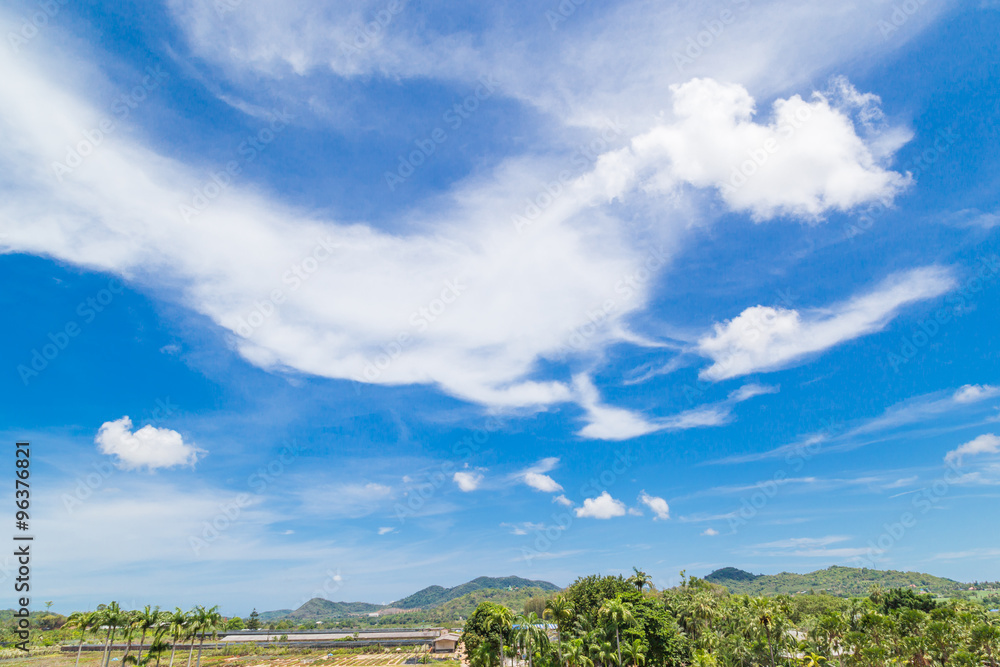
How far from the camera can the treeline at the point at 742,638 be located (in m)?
57.9

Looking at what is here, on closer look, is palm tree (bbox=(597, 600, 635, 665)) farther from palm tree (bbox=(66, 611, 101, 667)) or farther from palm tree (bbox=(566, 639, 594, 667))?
palm tree (bbox=(66, 611, 101, 667))

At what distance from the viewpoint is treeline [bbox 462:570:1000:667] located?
57906mm

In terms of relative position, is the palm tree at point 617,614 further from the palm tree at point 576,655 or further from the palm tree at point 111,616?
the palm tree at point 111,616

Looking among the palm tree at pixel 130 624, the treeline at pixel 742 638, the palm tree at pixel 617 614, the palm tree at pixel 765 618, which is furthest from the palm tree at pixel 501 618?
the palm tree at pixel 130 624

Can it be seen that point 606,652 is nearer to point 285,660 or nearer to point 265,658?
point 285,660

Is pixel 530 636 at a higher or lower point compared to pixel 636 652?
higher

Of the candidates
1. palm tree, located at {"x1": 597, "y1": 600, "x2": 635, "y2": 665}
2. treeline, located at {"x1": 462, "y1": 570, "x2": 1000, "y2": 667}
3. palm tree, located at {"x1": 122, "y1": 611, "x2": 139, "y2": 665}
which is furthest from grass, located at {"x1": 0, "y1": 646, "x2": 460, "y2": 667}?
palm tree, located at {"x1": 597, "y1": 600, "x2": 635, "y2": 665}

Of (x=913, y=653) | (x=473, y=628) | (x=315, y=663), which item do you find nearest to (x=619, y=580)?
(x=473, y=628)

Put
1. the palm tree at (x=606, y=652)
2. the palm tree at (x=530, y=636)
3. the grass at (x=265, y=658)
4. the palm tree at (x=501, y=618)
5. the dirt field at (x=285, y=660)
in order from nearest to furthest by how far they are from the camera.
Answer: the palm tree at (x=530, y=636) → the palm tree at (x=501, y=618) → the palm tree at (x=606, y=652) → the dirt field at (x=285, y=660) → the grass at (x=265, y=658)

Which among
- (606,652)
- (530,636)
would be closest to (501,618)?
(530,636)

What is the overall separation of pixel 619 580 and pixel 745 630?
2426cm

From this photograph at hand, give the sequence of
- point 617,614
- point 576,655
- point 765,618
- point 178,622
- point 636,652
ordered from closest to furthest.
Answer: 1. point 617,614
2. point 765,618
3. point 576,655
4. point 636,652
5. point 178,622

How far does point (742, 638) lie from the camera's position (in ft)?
224

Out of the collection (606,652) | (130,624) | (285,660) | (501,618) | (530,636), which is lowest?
(285,660)
